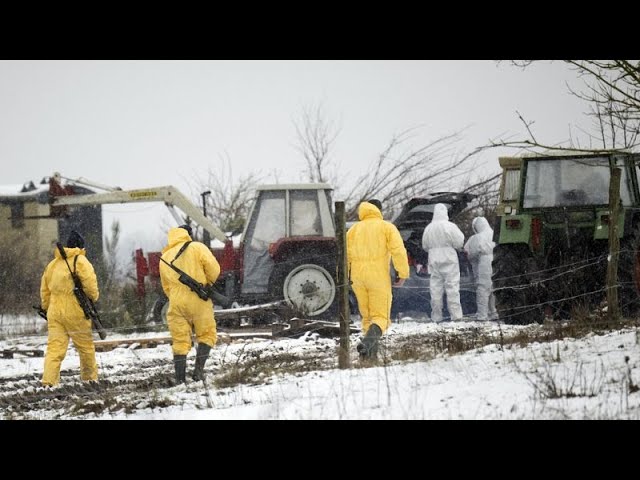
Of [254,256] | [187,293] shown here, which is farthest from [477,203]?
[187,293]

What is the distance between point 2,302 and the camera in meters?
18.7

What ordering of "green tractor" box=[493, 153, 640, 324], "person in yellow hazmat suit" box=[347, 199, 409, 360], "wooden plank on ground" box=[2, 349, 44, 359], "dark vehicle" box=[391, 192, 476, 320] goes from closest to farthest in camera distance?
"person in yellow hazmat suit" box=[347, 199, 409, 360] → "green tractor" box=[493, 153, 640, 324] → "wooden plank on ground" box=[2, 349, 44, 359] → "dark vehicle" box=[391, 192, 476, 320]

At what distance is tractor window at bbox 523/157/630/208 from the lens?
38.1 ft

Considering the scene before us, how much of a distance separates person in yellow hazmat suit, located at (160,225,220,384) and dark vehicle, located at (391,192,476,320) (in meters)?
5.02

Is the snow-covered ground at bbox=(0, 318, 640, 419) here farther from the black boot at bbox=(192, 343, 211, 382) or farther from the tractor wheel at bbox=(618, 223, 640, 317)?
the tractor wheel at bbox=(618, 223, 640, 317)

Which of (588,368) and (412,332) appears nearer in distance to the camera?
(588,368)

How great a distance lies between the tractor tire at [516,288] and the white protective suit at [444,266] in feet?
4.33

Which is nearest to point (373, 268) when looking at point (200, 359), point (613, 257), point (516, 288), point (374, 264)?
point (374, 264)

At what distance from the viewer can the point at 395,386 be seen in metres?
7.38

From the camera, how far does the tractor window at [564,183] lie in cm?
1161

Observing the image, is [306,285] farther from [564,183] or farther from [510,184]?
[564,183]

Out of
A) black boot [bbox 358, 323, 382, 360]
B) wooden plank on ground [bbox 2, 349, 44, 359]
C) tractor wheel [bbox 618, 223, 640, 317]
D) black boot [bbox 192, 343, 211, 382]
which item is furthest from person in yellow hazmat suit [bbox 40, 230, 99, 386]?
tractor wheel [bbox 618, 223, 640, 317]
